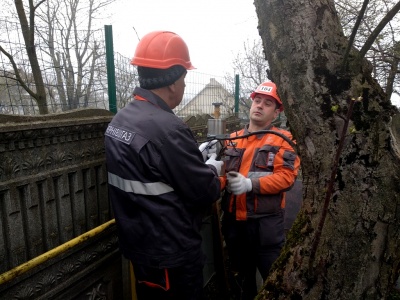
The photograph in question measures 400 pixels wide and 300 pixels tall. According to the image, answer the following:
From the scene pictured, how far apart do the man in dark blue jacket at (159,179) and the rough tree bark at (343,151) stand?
0.68m

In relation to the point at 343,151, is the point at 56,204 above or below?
below

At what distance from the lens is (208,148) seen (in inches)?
105

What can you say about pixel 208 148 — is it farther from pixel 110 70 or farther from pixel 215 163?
pixel 110 70

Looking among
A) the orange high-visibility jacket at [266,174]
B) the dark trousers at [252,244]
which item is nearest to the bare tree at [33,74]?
the orange high-visibility jacket at [266,174]

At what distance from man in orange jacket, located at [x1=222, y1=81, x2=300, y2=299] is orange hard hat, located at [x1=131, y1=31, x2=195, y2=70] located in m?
0.86

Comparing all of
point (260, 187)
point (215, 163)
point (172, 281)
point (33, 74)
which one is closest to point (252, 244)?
point (260, 187)

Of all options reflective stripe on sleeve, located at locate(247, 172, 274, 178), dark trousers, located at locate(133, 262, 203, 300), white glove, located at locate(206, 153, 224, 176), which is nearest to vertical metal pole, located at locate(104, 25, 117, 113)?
white glove, located at locate(206, 153, 224, 176)

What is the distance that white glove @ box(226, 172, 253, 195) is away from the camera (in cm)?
245

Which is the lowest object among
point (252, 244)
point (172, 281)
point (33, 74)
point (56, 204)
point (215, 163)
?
point (252, 244)

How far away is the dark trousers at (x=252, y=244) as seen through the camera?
2609mm

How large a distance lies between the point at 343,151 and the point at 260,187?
4.11 ft

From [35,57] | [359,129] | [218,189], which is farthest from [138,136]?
[35,57]

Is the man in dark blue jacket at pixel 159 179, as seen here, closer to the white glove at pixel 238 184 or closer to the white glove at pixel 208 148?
the white glove at pixel 238 184

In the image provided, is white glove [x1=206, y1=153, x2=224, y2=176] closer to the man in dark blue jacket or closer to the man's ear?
the man in dark blue jacket
